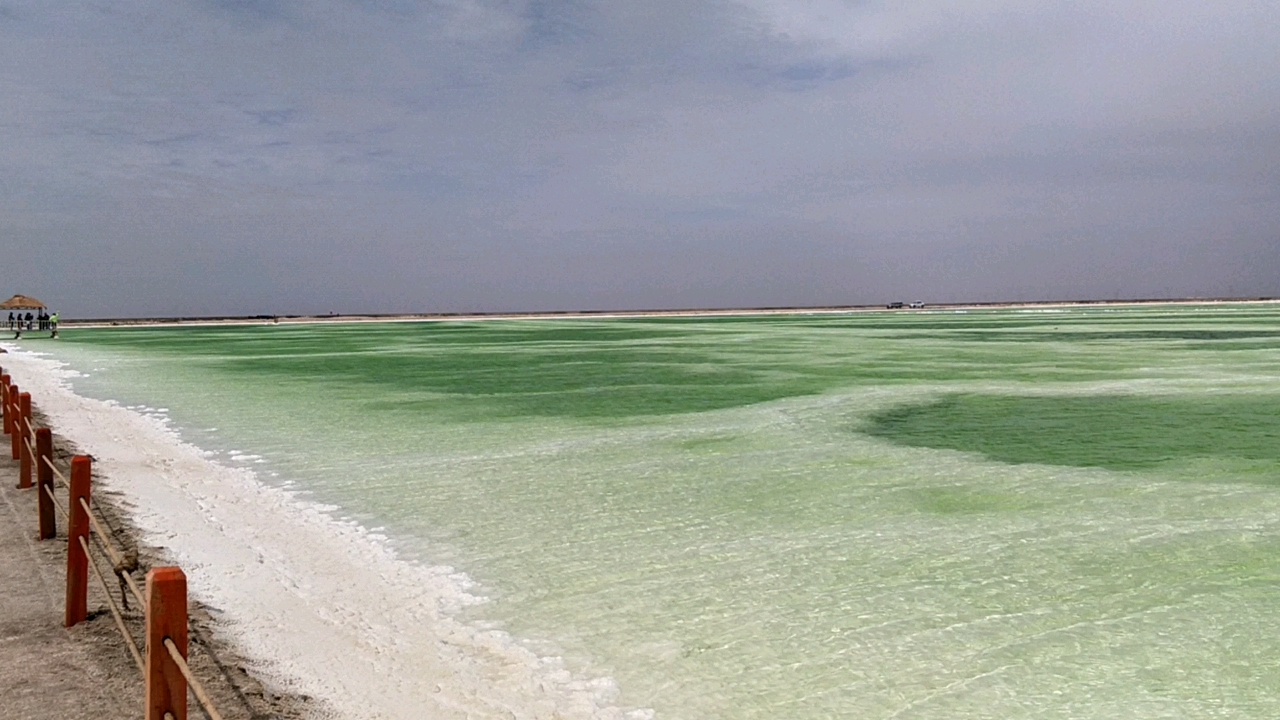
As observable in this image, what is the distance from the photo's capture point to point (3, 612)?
7.60 m

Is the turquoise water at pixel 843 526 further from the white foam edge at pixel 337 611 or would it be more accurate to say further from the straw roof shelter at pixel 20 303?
the straw roof shelter at pixel 20 303

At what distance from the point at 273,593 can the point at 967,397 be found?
1797 centimetres

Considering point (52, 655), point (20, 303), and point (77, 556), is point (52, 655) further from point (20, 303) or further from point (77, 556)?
point (20, 303)

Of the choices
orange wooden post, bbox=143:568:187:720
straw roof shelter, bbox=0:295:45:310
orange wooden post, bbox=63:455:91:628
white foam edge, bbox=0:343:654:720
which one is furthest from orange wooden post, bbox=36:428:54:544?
straw roof shelter, bbox=0:295:45:310

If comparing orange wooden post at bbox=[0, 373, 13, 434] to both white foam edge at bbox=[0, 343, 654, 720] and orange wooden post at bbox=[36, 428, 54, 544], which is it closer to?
white foam edge at bbox=[0, 343, 654, 720]

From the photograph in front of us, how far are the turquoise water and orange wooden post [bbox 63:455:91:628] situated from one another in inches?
117

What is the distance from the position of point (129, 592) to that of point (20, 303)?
6483 centimetres

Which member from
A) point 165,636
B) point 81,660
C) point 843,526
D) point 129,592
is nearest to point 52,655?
point 81,660

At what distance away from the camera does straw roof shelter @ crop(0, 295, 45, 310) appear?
6206 cm

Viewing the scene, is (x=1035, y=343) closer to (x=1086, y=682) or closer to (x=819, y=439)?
(x=819, y=439)

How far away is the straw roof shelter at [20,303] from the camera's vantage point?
62.1m

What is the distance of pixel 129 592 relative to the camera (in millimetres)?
8266

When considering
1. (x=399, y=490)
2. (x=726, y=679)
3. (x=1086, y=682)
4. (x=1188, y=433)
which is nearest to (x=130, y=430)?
(x=399, y=490)

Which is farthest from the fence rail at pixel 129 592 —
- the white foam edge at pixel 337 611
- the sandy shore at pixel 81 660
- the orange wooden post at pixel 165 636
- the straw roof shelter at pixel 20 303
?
the straw roof shelter at pixel 20 303
